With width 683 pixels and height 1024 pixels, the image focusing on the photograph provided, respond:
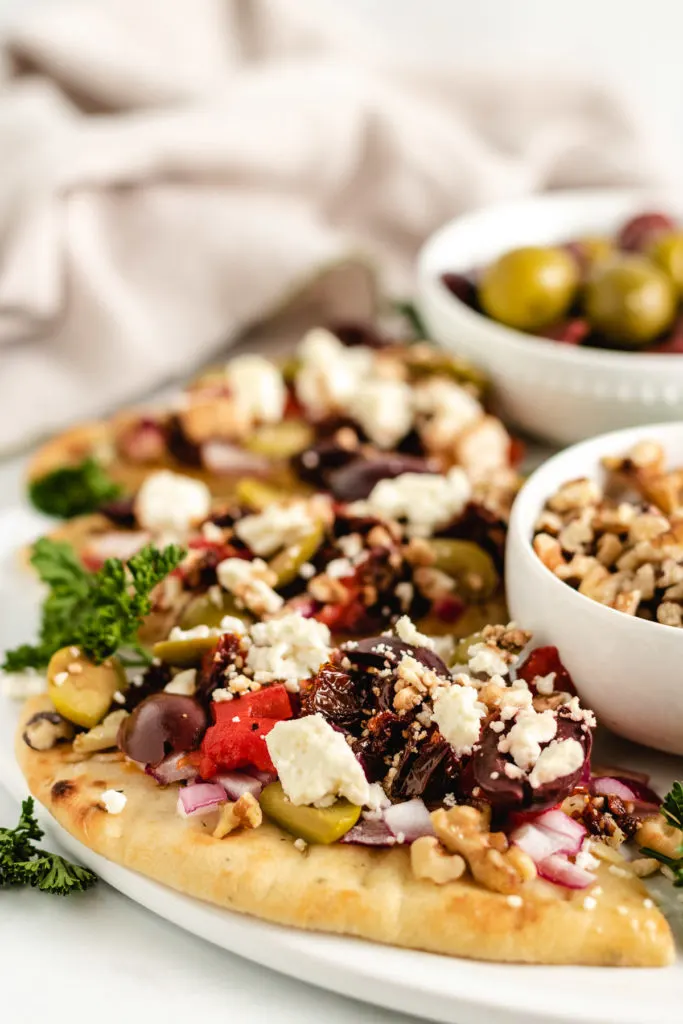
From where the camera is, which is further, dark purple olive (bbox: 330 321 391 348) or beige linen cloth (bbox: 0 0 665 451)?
beige linen cloth (bbox: 0 0 665 451)

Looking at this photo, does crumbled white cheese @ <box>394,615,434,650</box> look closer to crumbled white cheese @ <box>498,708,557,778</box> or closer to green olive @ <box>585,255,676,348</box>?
crumbled white cheese @ <box>498,708,557,778</box>

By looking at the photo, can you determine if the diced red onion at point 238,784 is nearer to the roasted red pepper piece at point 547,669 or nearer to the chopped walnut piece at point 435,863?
the chopped walnut piece at point 435,863

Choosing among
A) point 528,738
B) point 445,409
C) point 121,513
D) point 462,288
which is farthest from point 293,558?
point 462,288

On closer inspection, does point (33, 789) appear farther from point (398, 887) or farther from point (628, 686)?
point (628, 686)

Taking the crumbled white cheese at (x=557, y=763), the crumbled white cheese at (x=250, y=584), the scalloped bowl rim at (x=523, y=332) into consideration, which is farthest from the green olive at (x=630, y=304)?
the crumbled white cheese at (x=557, y=763)

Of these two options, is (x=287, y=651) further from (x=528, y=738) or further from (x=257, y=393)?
(x=257, y=393)

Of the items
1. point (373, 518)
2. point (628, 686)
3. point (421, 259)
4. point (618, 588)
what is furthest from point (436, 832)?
point (421, 259)

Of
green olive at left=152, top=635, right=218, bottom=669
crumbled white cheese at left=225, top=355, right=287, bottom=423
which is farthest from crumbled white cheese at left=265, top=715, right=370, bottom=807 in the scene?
crumbled white cheese at left=225, top=355, right=287, bottom=423

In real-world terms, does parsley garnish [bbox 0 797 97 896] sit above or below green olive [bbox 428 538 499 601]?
below
